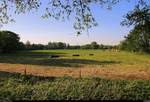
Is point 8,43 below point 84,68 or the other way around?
the other way around

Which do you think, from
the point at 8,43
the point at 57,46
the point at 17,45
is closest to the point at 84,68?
the point at 8,43

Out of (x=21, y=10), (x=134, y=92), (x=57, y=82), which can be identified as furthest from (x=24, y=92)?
(x=21, y=10)

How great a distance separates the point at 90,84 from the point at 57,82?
2.29 meters

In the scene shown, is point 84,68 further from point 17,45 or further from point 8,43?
point 17,45

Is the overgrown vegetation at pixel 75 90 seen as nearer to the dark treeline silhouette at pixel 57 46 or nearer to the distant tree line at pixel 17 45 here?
the distant tree line at pixel 17 45

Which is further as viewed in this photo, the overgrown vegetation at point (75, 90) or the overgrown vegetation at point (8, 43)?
the overgrown vegetation at point (8, 43)

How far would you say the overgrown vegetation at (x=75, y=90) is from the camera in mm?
17453

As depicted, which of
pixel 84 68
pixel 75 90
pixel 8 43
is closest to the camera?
pixel 75 90

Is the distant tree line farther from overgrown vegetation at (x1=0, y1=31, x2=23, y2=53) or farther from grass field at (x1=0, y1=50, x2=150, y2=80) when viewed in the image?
grass field at (x1=0, y1=50, x2=150, y2=80)

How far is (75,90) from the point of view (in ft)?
60.2

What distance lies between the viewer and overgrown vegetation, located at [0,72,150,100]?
57.3 ft

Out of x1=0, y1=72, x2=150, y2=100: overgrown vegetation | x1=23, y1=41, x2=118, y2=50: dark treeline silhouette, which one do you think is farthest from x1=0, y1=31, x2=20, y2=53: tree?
x1=0, y1=72, x2=150, y2=100: overgrown vegetation

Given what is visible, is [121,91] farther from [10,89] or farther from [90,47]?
[90,47]

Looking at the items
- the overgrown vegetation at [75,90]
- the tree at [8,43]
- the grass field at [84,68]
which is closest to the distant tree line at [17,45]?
the tree at [8,43]
